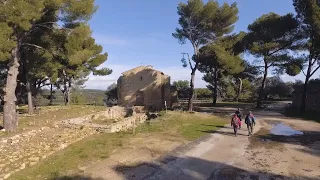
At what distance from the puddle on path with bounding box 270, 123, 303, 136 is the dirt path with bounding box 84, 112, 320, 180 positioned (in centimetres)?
221

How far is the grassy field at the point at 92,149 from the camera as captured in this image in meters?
11.3

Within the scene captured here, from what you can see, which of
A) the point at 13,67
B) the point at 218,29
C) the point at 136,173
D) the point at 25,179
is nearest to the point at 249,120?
the point at 136,173

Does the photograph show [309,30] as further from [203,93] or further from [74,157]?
[203,93]

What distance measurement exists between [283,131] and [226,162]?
991 centimetres

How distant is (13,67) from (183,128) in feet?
36.9

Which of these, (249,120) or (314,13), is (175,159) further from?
(314,13)

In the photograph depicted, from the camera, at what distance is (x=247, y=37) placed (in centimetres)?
3719

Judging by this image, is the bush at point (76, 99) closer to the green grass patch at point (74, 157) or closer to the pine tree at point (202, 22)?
the pine tree at point (202, 22)

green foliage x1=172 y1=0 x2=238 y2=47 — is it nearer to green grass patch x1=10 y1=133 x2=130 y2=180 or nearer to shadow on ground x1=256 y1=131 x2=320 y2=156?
shadow on ground x1=256 y1=131 x2=320 y2=156

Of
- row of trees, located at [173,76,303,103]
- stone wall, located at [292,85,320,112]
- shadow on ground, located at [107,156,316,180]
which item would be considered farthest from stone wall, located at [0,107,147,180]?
row of trees, located at [173,76,303,103]

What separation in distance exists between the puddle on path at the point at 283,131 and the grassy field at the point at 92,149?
4.03 metres

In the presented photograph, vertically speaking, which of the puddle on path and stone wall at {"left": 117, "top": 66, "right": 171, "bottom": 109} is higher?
stone wall at {"left": 117, "top": 66, "right": 171, "bottom": 109}

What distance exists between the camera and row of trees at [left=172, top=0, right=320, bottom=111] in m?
32.5

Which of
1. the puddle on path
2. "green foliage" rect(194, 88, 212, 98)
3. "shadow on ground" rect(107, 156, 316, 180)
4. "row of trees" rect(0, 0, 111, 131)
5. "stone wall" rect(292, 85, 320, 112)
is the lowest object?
"shadow on ground" rect(107, 156, 316, 180)
